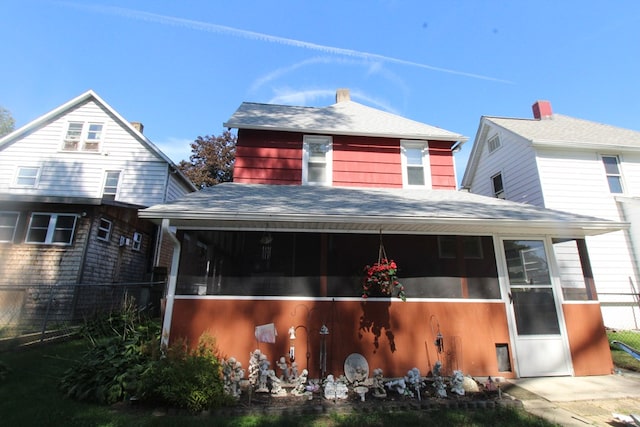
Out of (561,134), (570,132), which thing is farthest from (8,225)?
(570,132)

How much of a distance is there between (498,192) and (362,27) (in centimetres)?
804

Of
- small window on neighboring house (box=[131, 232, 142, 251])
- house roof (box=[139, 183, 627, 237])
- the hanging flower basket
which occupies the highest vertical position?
small window on neighboring house (box=[131, 232, 142, 251])

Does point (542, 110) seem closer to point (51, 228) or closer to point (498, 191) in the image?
point (498, 191)

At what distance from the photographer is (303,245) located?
5727 mm

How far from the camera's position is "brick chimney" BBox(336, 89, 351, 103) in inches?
445

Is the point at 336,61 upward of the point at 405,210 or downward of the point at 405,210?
upward

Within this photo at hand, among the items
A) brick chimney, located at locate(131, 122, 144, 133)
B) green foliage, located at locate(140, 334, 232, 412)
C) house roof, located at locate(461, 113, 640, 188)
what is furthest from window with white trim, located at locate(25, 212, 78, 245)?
house roof, located at locate(461, 113, 640, 188)

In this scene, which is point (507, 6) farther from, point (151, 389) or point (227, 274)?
point (151, 389)

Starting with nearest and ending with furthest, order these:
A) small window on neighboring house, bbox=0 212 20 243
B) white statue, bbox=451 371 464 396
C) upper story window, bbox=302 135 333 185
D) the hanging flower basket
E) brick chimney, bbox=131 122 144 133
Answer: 1. white statue, bbox=451 371 464 396
2. the hanging flower basket
3. upper story window, bbox=302 135 333 185
4. small window on neighboring house, bbox=0 212 20 243
5. brick chimney, bbox=131 122 144 133

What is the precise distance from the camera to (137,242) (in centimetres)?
1192

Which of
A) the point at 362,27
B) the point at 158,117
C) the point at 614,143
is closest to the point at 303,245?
the point at 362,27

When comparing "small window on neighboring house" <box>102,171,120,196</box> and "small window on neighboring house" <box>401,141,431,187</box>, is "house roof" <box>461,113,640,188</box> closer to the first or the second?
"small window on neighboring house" <box>401,141,431,187</box>

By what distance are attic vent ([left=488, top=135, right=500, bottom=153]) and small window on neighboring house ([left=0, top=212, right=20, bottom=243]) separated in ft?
55.4

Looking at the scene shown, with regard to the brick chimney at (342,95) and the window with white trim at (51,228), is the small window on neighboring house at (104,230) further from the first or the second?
the brick chimney at (342,95)
